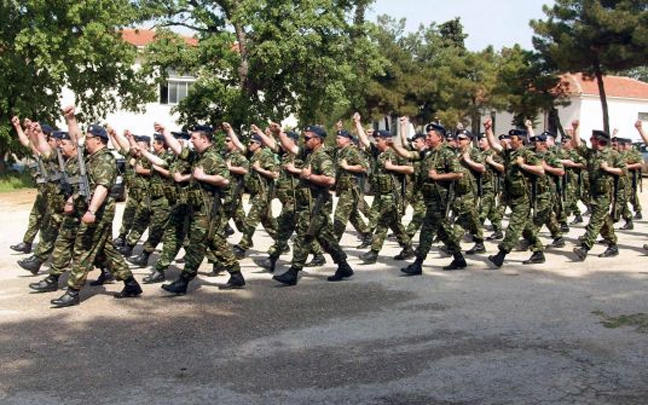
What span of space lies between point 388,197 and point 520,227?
6.00ft

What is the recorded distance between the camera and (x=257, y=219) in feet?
35.8

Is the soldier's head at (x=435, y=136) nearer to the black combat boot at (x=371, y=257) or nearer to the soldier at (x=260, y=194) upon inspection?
the black combat boot at (x=371, y=257)

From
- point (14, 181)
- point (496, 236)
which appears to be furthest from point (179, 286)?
point (14, 181)

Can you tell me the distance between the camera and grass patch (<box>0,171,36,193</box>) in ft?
78.6

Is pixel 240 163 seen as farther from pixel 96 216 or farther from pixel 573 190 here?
pixel 573 190

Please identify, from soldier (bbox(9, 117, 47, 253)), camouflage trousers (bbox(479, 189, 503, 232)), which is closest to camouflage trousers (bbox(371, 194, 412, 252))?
camouflage trousers (bbox(479, 189, 503, 232))

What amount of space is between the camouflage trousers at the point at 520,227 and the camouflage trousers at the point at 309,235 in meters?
2.27

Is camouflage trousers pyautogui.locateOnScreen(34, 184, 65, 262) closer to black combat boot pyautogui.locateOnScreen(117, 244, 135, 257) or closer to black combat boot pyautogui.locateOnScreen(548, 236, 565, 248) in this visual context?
black combat boot pyautogui.locateOnScreen(117, 244, 135, 257)

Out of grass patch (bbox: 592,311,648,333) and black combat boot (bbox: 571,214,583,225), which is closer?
grass patch (bbox: 592,311,648,333)

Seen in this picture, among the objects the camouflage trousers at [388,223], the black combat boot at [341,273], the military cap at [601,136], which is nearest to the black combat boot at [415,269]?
the black combat boot at [341,273]

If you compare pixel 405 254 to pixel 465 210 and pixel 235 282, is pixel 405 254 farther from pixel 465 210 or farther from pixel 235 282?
pixel 235 282

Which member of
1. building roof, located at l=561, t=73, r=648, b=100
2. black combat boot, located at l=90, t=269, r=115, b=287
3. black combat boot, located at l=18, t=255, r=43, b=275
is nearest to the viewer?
black combat boot, located at l=90, t=269, r=115, b=287

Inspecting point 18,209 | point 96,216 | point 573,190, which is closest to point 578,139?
point 573,190

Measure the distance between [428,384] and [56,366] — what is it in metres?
2.69
